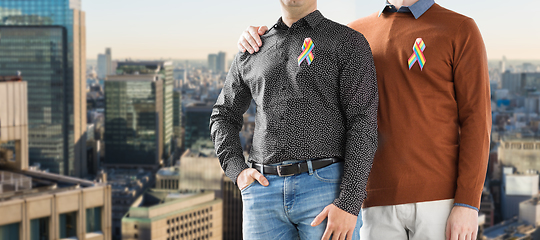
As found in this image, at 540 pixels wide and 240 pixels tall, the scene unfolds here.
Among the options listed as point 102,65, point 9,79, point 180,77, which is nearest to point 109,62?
point 102,65

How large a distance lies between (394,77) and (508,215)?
41.7ft

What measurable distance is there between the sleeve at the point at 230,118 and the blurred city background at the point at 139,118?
622cm

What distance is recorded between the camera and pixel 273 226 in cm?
96

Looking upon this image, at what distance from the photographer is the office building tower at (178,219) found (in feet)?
65.6

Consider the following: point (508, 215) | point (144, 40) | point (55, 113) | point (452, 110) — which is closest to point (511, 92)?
point (508, 215)

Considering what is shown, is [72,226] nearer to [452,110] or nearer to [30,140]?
[452,110]

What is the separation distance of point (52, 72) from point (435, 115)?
37770 millimetres

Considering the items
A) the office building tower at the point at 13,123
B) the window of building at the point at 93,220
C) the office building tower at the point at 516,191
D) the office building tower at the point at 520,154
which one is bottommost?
the office building tower at the point at 516,191

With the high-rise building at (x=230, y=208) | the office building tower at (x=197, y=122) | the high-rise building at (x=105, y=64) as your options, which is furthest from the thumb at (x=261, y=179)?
the high-rise building at (x=105, y=64)

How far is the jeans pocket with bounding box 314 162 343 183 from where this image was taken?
0.92m

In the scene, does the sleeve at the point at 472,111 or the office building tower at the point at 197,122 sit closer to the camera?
the sleeve at the point at 472,111

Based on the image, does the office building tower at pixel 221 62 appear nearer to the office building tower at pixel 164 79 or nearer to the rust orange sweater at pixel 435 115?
the office building tower at pixel 164 79

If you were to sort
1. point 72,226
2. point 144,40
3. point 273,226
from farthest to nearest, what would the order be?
point 144,40, point 72,226, point 273,226

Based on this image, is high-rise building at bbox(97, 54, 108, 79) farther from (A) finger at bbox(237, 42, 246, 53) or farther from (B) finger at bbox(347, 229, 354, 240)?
(B) finger at bbox(347, 229, 354, 240)
